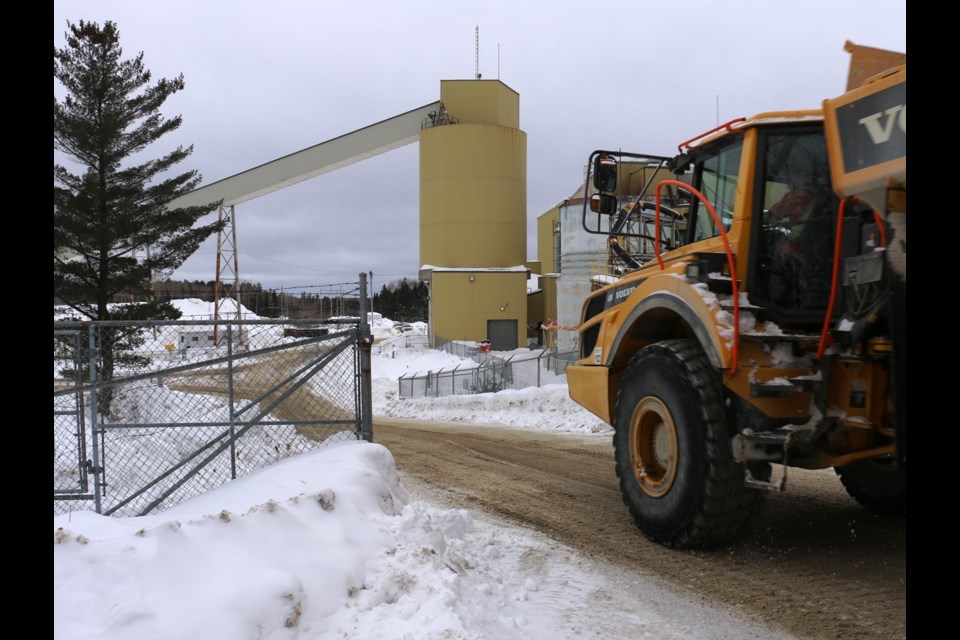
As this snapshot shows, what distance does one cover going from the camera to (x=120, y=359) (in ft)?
51.9

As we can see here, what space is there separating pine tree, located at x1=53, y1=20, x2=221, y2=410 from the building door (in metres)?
19.7

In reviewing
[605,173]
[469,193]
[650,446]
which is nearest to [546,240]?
[469,193]

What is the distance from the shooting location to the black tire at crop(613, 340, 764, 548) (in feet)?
15.4

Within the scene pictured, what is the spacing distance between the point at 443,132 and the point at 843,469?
31.2 meters

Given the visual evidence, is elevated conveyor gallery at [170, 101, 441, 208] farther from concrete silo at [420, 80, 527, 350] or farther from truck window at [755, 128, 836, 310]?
truck window at [755, 128, 836, 310]

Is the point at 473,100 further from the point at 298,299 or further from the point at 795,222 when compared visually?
the point at 795,222

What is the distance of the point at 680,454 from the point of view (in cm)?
493

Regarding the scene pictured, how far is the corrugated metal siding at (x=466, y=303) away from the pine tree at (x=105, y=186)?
18.5 m

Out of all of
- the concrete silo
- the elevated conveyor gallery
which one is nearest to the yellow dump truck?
the concrete silo

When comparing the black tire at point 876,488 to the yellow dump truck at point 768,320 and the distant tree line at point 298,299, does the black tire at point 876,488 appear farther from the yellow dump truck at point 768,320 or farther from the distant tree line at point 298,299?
the distant tree line at point 298,299

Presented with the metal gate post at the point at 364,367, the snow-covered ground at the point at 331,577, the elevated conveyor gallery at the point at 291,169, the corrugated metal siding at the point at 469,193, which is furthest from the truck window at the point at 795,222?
the elevated conveyor gallery at the point at 291,169

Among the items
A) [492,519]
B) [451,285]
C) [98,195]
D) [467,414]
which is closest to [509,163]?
[451,285]

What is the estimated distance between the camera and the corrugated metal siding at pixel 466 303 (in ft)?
113

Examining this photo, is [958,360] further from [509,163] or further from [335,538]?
[509,163]
